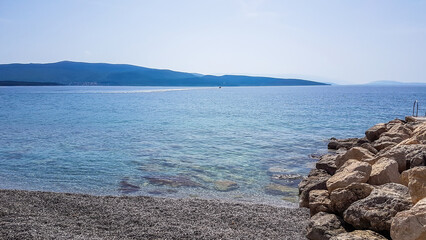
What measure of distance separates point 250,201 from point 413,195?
4.53 meters

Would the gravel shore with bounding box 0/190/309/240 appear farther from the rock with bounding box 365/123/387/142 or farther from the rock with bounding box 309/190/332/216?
the rock with bounding box 365/123/387/142

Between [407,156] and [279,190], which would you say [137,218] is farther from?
[407,156]

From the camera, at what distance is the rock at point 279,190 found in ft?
34.3

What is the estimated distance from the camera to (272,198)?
393 inches

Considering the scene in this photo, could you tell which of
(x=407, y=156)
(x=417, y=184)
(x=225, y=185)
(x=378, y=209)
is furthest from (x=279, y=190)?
(x=417, y=184)

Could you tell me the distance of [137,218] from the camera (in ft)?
24.4

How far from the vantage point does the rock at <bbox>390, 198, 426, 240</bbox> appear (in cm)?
471

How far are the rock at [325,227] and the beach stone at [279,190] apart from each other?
3780mm

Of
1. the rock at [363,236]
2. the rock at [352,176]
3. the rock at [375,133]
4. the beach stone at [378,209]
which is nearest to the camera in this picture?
the rock at [363,236]

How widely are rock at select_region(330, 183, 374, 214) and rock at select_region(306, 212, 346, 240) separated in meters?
0.28

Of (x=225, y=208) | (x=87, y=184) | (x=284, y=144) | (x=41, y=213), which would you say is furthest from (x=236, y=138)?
(x=41, y=213)

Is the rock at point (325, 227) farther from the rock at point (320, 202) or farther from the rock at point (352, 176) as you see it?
the rock at point (352, 176)

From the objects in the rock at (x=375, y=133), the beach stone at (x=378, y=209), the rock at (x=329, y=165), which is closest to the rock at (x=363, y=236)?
the beach stone at (x=378, y=209)

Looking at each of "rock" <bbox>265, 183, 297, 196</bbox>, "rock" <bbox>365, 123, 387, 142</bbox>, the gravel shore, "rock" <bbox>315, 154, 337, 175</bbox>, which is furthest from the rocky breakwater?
"rock" <bbox>365, 123, 387, 142</bbox>
